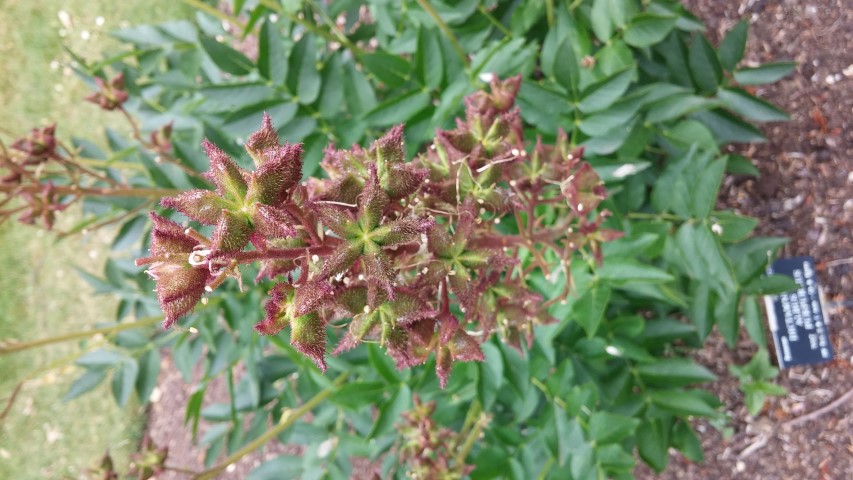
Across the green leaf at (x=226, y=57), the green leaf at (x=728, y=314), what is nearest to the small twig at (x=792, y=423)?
the green leaf at (x=728, y=314)

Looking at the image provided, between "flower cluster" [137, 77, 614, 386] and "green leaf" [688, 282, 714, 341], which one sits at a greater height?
"flower cluster" [137, 77, 614, 386]

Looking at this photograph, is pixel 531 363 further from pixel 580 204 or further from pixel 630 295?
pixel 580 204

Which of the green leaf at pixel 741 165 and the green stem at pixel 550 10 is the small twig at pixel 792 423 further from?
the green stem at pixel 550 10

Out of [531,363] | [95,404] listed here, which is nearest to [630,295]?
→ [531,363]

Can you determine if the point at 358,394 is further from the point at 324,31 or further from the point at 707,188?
the point at 324,31

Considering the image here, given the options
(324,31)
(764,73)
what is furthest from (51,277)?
(764,73)

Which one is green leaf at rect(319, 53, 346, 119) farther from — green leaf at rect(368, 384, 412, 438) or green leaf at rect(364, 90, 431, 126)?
green leaf at rect(368, 384, 412, 438)

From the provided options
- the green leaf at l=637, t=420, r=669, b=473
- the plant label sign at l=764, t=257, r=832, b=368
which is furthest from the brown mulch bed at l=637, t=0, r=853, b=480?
the green leaf at l=637, t=420, r=669, b=473
